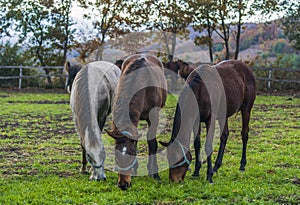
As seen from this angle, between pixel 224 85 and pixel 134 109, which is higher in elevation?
pixel 224 85

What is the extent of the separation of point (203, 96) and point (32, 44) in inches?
821

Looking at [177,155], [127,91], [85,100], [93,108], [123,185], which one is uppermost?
[127,91]

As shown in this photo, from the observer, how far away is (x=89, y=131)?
5.41m

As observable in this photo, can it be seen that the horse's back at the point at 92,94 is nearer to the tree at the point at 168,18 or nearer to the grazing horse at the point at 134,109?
the grazing horse at the point at 134,109

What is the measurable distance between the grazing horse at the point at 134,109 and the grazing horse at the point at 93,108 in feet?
1.26

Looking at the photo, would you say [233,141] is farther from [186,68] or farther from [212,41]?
[212,41]

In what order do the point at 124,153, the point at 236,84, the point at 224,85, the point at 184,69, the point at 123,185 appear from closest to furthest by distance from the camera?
the point at 124,153, the point at 123,185, the point at 224,85, the point at 236,84, the point at 184,69

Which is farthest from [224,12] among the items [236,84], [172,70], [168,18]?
[236,84]

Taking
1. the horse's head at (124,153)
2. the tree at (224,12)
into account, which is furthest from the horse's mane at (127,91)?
the tree at (224,12)

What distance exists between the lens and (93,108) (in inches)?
225

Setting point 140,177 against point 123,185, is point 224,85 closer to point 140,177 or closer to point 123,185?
point 140,177

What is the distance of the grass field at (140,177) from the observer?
4957 mm

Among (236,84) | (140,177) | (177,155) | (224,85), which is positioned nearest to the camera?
(177,155)

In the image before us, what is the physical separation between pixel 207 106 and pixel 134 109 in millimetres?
1002
